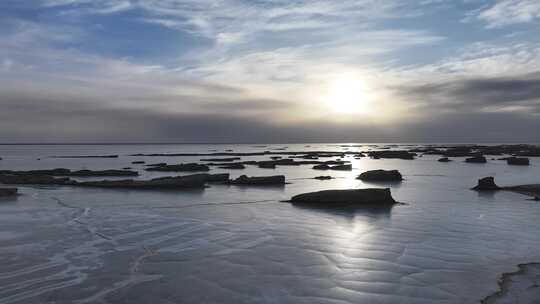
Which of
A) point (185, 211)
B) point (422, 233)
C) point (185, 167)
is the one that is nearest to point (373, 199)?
point (422, 233)

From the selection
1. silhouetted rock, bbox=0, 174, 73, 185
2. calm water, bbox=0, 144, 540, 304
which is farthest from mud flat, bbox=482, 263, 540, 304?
silhouetted rock, bbox=0, 174, 73, 185

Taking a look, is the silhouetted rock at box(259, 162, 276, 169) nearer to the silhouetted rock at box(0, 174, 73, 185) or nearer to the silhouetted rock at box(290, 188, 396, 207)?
the silhouetted rock at box(0, 174, 73, 185)

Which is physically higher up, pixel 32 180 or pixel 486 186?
pixel 32 180

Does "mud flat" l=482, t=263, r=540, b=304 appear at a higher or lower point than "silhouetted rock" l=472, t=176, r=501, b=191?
lower

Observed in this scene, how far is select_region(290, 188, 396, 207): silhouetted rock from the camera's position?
21812 mm

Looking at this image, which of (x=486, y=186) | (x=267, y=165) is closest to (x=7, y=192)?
(x=486, y=186)

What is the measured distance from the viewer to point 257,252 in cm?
1219

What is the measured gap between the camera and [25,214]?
62.2ft

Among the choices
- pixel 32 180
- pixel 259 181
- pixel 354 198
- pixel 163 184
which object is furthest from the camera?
pixel 32 180

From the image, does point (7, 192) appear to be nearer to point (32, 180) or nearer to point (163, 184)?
point (163, 184)

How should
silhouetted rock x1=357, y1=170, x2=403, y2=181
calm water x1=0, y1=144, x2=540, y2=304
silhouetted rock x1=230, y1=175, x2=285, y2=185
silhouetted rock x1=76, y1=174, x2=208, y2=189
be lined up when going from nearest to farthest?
1. calm water x1=0, y1=144, x2=540, y2=304
2. silhouetted rock x1=76, y1=174, x2=208, y2=189
3. silhouetted rock x1=230, y1=175, x2=285, y2=185
4. silhouetted rock x1=357, y1=170, x2=403, y2=181

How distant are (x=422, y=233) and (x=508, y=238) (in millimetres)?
2626

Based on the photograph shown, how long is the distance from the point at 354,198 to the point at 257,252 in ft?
35.3

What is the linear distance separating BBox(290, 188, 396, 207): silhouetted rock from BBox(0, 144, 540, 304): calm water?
1.03 m
